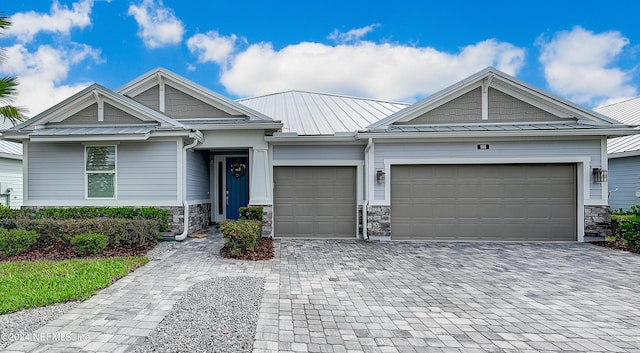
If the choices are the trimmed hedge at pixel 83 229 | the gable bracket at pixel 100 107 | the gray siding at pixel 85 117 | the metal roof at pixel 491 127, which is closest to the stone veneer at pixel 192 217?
the trimmed hedge at pixel 83 229

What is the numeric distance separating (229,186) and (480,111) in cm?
859

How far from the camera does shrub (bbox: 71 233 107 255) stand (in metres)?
6.24

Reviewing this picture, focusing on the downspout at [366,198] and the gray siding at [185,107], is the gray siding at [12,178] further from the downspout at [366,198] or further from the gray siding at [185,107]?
the downspout at [366,198]

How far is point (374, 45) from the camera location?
506 inches

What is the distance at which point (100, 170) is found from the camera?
323 inches

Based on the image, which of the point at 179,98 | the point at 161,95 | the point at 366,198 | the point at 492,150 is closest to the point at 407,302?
the point at 366,198

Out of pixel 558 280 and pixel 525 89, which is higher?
pixel 525 89

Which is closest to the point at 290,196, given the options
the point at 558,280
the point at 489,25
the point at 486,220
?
the point at 486,220

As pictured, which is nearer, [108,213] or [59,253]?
[59,253]

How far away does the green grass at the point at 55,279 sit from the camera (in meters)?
3.83

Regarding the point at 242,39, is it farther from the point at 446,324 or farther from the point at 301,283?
the point at 446,324

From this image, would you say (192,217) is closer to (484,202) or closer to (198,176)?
(198,176)

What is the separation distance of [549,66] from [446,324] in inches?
558

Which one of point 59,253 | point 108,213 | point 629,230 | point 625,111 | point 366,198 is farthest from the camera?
point 625,111
